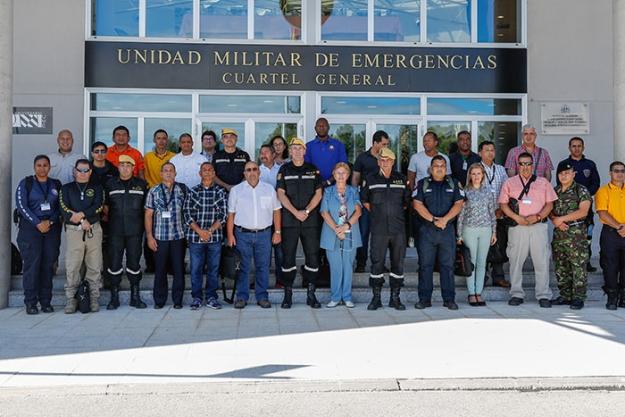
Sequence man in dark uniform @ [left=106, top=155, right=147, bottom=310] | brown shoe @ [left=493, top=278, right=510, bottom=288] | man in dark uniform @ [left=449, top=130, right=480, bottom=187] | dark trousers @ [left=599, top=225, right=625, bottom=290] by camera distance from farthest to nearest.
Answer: man in dark uniform @ [left=449, top=130, right=480, bottom=187], brown shoe @ [left=493, top=278, right=510, bottom=288], dark trousers @ [left=599, top=225, right=625, bottom=290], man in dark uniform @ [left=106, top=155, right=147, bottom=310]

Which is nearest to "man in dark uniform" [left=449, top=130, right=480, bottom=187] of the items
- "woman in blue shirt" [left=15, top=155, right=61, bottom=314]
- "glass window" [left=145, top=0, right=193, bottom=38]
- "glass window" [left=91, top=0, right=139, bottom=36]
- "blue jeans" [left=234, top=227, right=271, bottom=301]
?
"blue jeans" [left=234, top=227, right=271, bottom=301]

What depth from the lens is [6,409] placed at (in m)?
5.01

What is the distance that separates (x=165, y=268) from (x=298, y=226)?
1.88m

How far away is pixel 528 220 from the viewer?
29.8ft

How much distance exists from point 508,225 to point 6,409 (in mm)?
6869

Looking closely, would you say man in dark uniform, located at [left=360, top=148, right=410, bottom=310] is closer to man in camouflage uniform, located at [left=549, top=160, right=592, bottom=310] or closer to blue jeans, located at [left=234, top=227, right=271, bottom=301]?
blue jeans, located at [left=234, top=227, right=271, bottom=301]

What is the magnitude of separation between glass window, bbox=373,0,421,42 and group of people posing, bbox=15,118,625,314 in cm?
417

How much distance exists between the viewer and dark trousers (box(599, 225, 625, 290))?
29.6ft

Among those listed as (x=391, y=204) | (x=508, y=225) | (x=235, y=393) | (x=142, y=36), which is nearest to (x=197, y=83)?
(x=142, y=36)

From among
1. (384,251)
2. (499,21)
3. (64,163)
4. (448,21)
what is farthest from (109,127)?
(499,21)

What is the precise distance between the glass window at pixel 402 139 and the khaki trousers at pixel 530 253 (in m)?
3.65

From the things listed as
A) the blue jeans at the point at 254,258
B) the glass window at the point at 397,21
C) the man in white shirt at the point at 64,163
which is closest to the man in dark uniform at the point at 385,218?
the blue jeans at the point at 254,258

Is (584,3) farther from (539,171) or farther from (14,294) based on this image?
(14,294)

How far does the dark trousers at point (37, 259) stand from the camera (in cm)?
864
